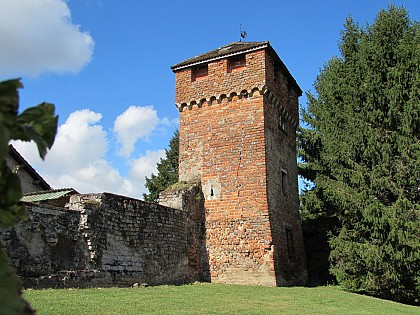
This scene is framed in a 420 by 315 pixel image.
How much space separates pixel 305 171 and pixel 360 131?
5356mm

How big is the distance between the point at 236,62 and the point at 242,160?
401 centimetres

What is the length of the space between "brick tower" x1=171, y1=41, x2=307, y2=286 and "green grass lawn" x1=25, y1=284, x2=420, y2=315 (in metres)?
2.17

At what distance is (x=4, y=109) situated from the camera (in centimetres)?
149

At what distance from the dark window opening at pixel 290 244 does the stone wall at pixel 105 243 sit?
3.60 metres

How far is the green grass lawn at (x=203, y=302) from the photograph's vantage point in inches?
316

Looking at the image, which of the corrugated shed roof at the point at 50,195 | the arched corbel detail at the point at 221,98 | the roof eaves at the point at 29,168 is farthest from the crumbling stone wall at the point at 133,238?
the roof eaves at the point at 29,168

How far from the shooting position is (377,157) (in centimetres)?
1510

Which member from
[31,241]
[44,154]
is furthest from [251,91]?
[44,154]

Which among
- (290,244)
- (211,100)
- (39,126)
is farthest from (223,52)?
(39,126)

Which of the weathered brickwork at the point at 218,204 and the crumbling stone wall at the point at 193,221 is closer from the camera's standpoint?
the weathered brickwork at the point at 218,204

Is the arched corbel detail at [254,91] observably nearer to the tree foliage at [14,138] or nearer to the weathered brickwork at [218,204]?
the weathered brickwork at [218,204]

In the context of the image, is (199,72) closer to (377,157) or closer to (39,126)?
(377,157)

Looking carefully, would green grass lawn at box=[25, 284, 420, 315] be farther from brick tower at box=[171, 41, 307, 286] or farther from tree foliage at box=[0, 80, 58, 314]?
tree foliage at box=[0, 80, 58, 314]

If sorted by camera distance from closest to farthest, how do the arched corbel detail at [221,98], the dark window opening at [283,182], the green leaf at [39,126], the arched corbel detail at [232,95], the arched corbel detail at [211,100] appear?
the green leaf at [39,126] < the arched corbel detail at [232,95] < the arched corbel detail at [221,98] < the arched corbel detail at [211,100] < the dark window opening at [283,182]
